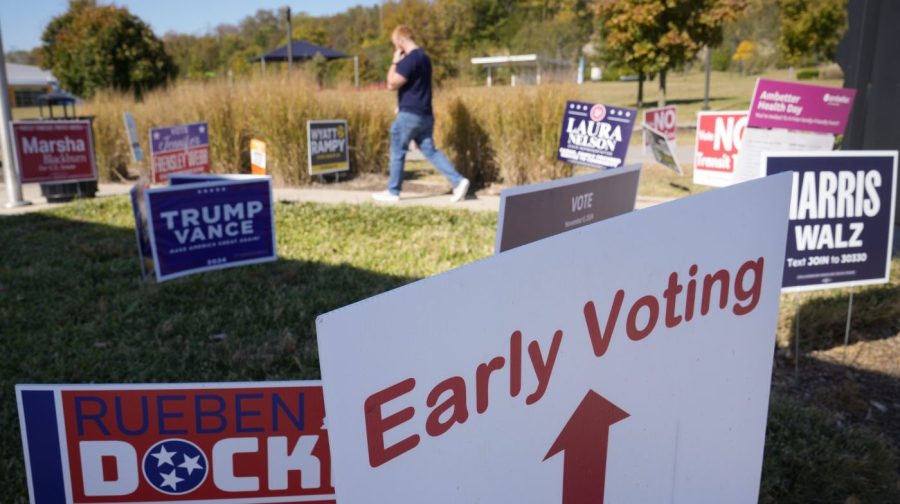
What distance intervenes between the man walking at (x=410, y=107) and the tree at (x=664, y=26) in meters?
11.2

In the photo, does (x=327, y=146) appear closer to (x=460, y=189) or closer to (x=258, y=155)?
(x=258, y=155)

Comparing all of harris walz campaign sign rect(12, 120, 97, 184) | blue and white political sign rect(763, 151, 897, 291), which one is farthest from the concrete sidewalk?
blue and white political sign rect(763, 151, 897, 291)

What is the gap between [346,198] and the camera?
9430mm

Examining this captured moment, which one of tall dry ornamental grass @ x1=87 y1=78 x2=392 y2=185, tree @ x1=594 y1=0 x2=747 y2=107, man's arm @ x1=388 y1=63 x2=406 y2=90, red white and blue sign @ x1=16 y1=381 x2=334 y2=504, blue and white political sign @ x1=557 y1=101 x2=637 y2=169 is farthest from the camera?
tree @ x1=594 y1=0 x2=747 y2=107

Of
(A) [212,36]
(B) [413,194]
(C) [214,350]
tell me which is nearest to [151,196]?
(C) [214,350]

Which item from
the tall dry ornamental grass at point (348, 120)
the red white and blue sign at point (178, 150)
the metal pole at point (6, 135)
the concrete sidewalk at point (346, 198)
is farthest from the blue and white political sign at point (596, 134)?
the metal pole at point (6, 135)

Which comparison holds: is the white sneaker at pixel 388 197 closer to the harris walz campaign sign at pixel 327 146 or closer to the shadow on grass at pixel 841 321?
the harris walz campaign sign at pixel 327 146

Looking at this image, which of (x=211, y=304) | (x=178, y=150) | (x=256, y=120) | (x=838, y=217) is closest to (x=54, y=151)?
(x=178, y=150)

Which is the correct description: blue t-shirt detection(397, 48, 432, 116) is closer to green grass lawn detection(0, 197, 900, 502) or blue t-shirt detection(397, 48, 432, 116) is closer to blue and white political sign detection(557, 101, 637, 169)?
green grass lawn detection(0, 197, 900, 502)

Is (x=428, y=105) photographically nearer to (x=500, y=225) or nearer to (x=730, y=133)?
(x=730, y=133)

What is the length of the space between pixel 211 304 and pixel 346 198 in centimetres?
463

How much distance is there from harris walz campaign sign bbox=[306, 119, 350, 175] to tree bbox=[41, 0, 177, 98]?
16.1 metres

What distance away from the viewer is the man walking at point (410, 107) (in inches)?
334

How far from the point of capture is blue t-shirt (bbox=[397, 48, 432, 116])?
847cm
